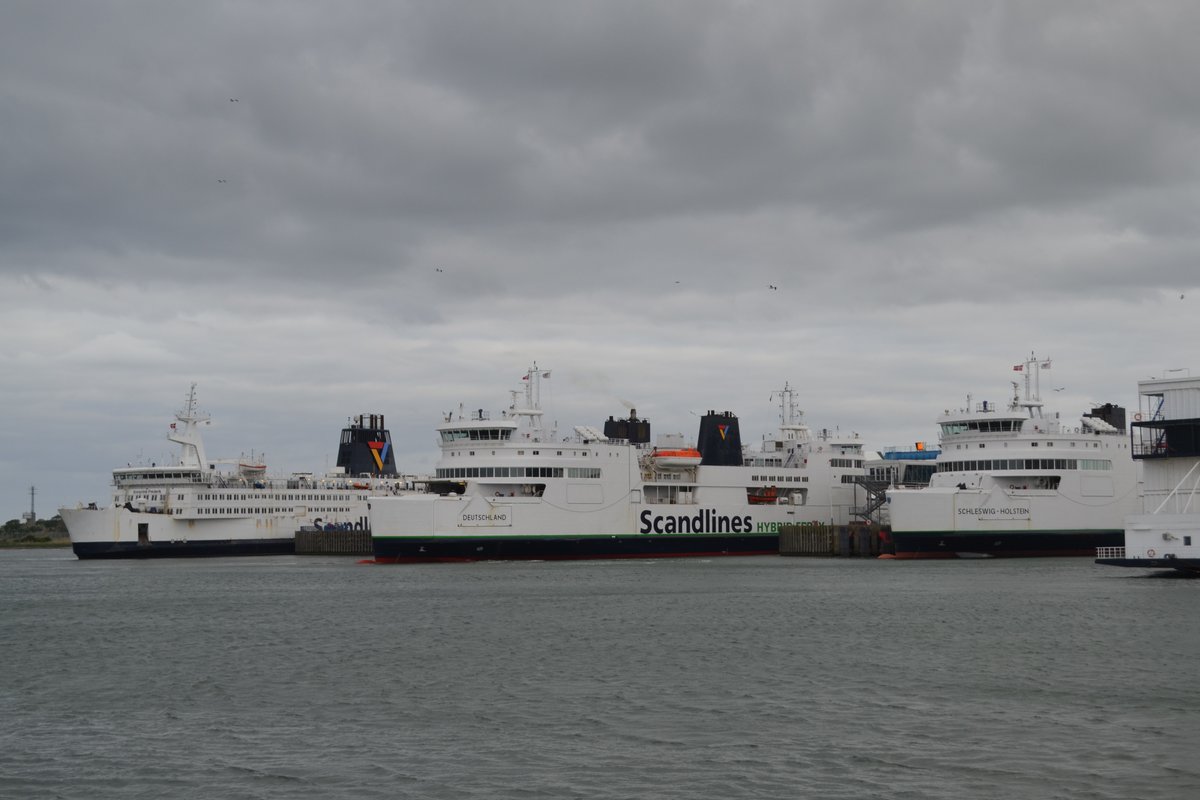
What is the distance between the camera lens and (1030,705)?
67.5 ft

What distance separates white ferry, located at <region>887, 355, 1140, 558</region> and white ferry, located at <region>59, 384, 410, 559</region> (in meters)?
43.3

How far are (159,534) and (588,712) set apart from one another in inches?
2631

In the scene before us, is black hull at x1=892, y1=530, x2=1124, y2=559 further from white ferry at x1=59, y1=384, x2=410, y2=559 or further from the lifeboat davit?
white ferry at x1=59, y1=384, x2=410, y2=559

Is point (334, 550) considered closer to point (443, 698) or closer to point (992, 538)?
point (992, 538)

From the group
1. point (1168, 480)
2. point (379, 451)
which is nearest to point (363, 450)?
point (379, 451)

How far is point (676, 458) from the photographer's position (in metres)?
71.5

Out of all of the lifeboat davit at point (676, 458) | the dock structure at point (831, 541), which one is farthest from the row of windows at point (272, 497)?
the dock structure at point (831, 541)

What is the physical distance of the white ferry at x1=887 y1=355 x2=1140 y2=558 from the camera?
201 ft

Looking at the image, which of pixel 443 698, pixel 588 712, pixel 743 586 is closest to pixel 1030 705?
pixel 588 712

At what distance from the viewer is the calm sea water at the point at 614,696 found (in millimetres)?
16453

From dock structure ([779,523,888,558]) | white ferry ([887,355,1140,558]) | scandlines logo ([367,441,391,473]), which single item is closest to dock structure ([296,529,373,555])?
scandlines logo ([367,441,391,473])

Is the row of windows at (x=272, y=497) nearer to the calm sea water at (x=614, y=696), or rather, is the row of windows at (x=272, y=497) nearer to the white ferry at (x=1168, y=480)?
the calm sea water at (x=614, y=696)

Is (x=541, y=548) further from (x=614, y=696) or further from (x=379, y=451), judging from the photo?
(x=614, y=696)

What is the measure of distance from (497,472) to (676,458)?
Result: 1210 centimetres
